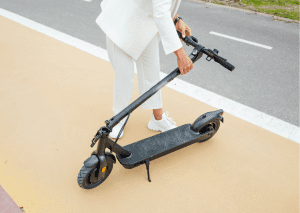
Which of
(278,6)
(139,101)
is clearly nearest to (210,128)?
(139,101)

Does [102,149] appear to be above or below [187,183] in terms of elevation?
above

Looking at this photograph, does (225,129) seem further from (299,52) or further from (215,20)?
(215,20)

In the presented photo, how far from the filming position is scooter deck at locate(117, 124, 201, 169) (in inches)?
86.9

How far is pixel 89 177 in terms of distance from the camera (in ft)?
6.62

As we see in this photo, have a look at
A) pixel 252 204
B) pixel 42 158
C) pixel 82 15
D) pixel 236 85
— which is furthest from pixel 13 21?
pixel 252 204

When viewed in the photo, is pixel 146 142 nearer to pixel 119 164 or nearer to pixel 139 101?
pixel 119 164

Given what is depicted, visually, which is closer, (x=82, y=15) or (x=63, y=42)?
(x=63, y=42)

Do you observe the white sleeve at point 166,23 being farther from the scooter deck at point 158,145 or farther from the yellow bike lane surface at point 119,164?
the yellow bike lane surface at point 119,164

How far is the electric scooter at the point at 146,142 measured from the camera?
189 centimetres

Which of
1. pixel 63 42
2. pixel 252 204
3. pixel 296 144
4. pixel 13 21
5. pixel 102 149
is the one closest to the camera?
pixel 102 149

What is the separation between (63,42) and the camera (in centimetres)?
481

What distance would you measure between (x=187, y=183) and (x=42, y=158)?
1.44 metres

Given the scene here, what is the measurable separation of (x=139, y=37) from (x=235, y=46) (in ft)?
11.9

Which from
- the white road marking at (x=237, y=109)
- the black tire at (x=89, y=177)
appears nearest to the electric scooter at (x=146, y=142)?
the black tire at (x=89, y=177)
